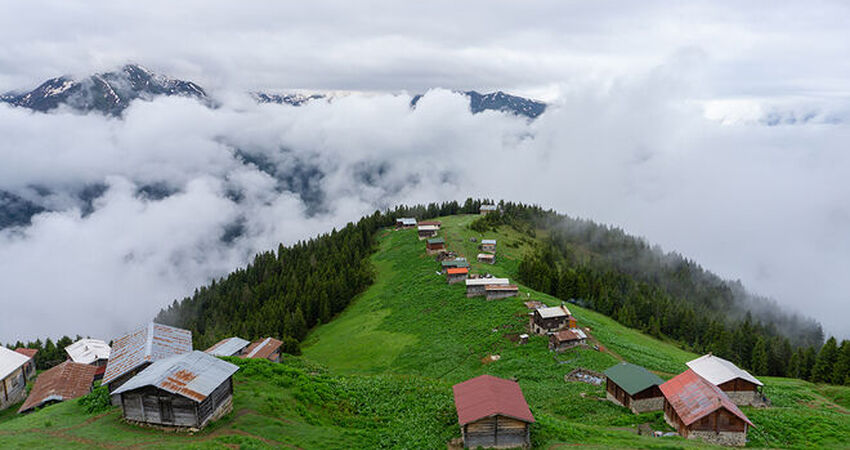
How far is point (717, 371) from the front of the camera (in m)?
→ 55.6

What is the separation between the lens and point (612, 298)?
119875 mm

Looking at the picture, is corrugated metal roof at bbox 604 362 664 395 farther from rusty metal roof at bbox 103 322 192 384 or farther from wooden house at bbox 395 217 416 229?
wooden house at bbox 395 217 416 229

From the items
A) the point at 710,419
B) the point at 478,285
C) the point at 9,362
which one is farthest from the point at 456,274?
the point at 9,362

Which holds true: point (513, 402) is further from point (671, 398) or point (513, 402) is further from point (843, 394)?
point (843, 394)

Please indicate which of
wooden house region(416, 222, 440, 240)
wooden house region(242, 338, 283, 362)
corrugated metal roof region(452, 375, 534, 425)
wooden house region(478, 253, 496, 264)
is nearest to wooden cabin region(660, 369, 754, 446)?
corrugated metal roof region(452, 375, 534, 425)

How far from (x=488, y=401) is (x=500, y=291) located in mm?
61203

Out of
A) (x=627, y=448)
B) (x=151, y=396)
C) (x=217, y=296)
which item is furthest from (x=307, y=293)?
(x=627, y=448)

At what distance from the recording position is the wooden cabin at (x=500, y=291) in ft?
311

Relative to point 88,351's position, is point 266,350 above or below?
above

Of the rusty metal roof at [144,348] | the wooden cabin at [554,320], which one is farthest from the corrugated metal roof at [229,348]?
the wooden cabin at [554,320]

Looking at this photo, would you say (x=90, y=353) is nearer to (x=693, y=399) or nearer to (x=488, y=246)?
(x=693, y=399)

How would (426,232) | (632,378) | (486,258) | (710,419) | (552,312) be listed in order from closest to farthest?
1. (710,419)
2. (632,378)
3. (552,312)
4. (486,258)
5. (426,232)

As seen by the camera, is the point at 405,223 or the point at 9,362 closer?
the point at 9,362

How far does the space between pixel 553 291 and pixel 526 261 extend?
39.1 ft
